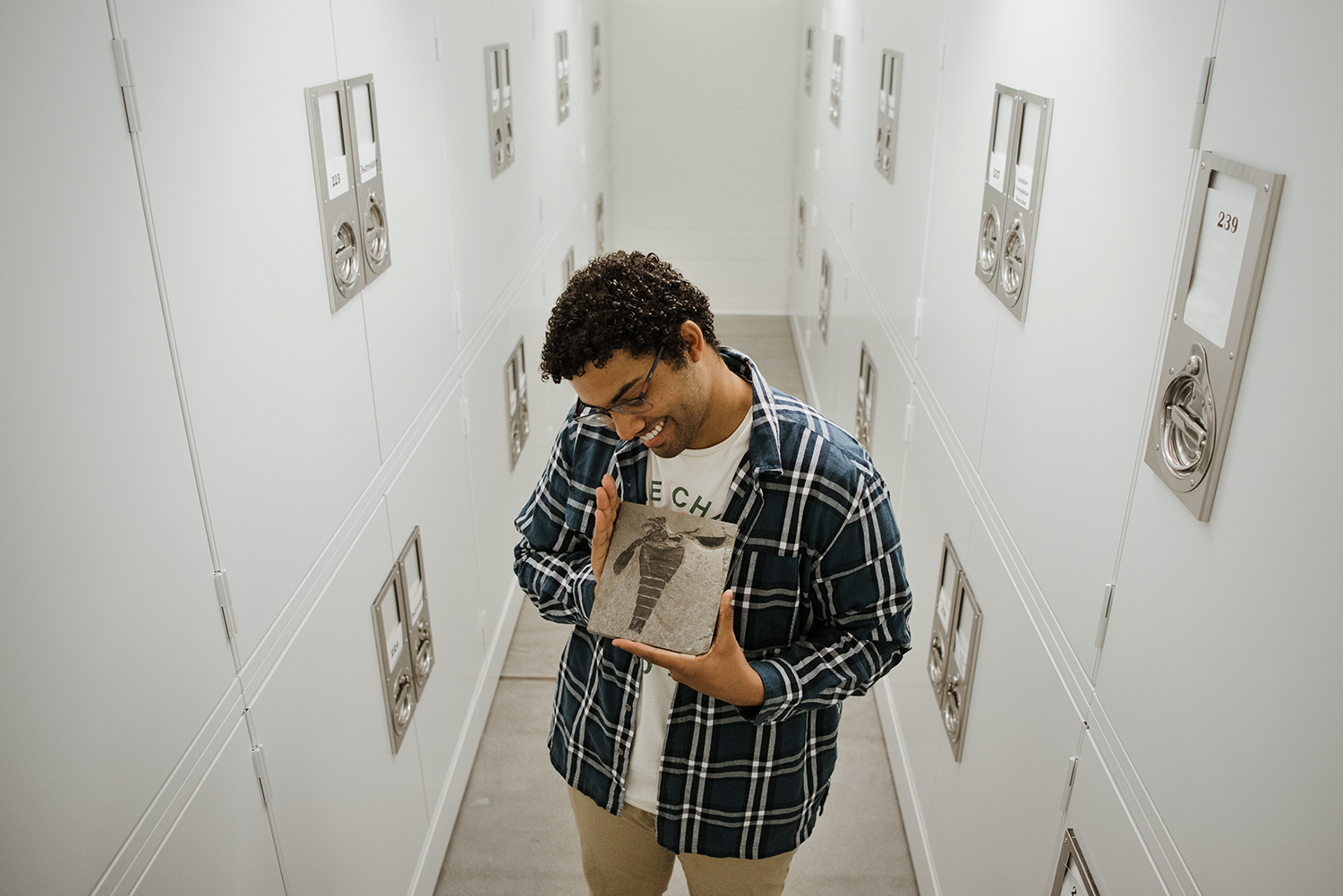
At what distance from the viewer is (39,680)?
1.04 meters

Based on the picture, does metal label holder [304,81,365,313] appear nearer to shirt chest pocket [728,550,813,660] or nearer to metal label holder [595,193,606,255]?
shirt chest pocket [728,550,813,660]

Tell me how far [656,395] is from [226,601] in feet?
2.49

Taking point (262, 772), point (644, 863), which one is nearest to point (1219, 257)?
point (644, 863)

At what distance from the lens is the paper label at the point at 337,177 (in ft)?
6.02

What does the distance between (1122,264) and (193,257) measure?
4.72 feet

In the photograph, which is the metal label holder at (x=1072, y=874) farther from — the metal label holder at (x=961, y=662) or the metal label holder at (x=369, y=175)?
the metal label holder at (x=369, y=175)

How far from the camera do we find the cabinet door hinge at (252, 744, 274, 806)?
155cm

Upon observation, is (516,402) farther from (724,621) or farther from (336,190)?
(724,621)

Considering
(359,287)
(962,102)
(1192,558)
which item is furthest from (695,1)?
(1192,558)

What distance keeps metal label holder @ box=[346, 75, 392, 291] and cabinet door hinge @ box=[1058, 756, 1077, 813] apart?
175 centimetres

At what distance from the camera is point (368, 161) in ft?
6.76

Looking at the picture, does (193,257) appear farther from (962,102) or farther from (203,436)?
(962,102)

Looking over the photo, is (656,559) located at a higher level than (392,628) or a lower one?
higher

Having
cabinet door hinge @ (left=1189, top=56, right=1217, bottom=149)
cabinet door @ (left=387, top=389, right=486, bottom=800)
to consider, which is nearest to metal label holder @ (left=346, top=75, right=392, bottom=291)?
cabinet door @ (left=387, top=389, right=486, bottom=800)
